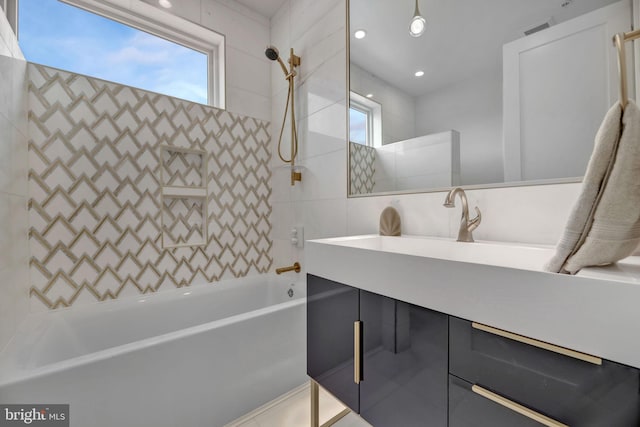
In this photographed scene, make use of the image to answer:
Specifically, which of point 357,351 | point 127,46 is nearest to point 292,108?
point 127,46

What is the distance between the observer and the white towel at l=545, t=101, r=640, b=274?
493mm

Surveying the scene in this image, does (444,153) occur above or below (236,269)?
above

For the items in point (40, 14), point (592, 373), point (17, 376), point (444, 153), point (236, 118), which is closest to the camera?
point (592, 373)

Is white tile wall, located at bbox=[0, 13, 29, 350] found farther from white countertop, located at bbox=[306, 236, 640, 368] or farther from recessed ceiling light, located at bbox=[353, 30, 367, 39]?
recessed ceiling light, located at bbox=[353, 30, 367, 39]

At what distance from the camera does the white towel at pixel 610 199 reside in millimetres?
493

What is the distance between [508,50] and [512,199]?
59cm

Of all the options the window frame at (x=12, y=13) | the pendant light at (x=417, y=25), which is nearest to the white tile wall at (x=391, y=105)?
the pendant light at (x=417, y=25)

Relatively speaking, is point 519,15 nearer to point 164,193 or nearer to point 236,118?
point 236,118

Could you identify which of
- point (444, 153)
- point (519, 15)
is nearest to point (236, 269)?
point (444, 153)

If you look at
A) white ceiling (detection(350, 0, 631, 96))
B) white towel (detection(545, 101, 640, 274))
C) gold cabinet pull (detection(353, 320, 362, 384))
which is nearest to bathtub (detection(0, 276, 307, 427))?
gold cabinet pull (detection(353, 320, 362, 384))

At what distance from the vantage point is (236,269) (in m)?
2.26

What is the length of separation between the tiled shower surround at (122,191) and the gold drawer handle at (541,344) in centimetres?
198

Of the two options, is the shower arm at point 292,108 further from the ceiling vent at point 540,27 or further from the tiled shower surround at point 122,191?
the ceiling vent at point 540,27

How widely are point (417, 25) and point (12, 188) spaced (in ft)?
7.16
